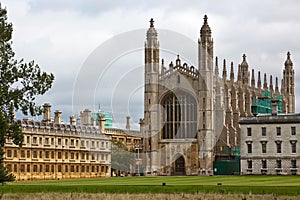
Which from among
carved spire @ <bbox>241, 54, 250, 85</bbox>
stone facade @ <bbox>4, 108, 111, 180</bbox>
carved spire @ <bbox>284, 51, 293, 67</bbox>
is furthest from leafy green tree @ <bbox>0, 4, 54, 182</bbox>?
carved spire @ <bbox>284, 51, 293, 67</bbox>

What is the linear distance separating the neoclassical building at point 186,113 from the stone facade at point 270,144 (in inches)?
436

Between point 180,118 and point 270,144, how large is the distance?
19.8 metres

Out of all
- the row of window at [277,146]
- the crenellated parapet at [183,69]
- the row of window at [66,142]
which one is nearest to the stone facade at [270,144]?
the row of window at [277,146]

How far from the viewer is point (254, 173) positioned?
89625 mm

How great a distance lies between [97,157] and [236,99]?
24.9 meters

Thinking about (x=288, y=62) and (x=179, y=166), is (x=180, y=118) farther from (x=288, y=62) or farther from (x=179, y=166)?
(x=288, y=62)

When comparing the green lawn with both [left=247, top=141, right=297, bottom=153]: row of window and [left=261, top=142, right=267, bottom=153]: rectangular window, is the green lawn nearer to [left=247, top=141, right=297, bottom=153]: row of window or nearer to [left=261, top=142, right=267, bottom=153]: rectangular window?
[left=247, top=141, right=297, bottom=153]: row of window

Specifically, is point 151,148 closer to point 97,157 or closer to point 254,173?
point 97,157

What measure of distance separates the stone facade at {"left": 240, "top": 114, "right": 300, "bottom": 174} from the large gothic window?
1477cm

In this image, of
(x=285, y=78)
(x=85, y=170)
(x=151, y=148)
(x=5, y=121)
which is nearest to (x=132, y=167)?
(x=151, y=148)

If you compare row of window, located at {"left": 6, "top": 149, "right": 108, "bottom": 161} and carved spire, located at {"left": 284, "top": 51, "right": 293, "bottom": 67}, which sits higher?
carved spire, located at {"left": 284, "top": 51, "right": 293, "bottom": 67}

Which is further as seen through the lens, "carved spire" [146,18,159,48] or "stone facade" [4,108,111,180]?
"carved spire" [146,18,159,48]

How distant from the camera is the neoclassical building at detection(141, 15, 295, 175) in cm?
10319

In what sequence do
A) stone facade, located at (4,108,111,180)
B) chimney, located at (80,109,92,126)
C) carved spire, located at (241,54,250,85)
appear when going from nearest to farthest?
stone facade, located at (4,108,111,180)
chimney, located at (80,109,92,126)
carved spire, located at (241,54,250,85)
